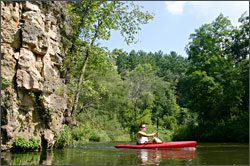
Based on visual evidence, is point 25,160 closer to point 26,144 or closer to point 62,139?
point 26,144

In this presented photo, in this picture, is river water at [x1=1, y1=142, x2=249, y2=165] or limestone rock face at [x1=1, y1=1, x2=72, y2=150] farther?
limestone rock face at [x1=1, y1=1, x2=72, y2=150]

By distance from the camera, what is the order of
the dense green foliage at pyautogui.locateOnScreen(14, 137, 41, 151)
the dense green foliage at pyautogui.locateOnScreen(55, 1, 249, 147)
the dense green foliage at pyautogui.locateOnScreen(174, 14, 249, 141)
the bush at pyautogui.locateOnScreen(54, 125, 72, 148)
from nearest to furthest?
the dense green foliage at pyautogui.locateOnScreen(14, 137, 41, 151), the bush at pyautogui.locateOnScreen(54, 125, 72, 148), the dense green foliage at pyautogui.locateOnScreen(55, 1, 249, 147), the dense green foliage at pyautogui.locateOnScreen(174, 14, 249, 141)

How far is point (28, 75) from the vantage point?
34.8 ft

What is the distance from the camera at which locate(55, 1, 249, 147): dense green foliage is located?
15203 millimetres

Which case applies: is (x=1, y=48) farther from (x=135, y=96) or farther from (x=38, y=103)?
(x=135, y=96)

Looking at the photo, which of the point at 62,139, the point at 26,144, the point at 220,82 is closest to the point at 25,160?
the point at 26,144

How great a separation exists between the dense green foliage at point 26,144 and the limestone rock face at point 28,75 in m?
0.17

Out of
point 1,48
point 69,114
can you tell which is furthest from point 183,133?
point 1,48

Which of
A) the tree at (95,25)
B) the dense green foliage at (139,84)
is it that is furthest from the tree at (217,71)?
the tree at (95,25)

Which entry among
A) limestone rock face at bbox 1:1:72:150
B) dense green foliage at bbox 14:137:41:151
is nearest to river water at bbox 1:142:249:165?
dense green foliage at bbox 14:137:41:151

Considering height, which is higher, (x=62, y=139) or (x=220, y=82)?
(x=220, y=82)

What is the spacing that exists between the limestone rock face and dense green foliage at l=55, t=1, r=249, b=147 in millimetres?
1093

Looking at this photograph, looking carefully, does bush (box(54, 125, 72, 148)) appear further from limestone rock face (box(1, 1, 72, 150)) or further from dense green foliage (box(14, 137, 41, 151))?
dense green foliage (box(14, 137, 41, 151))

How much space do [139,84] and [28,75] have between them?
25535mm
